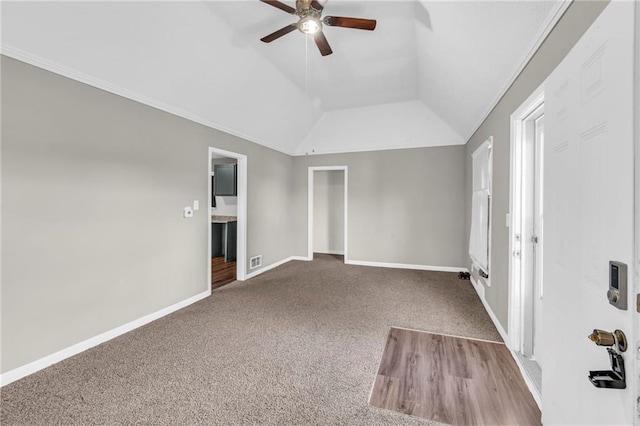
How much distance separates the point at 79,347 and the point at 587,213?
138 inches

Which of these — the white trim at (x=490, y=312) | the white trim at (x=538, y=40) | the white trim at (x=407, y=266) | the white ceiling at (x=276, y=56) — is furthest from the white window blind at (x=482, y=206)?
the white trim at (x=407, y=266)

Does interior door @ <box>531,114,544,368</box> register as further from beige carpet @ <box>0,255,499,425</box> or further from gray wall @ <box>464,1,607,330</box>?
beige carpet @ <box>0,255,499,425</box>

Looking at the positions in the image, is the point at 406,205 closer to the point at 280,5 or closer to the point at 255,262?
the point at 255,262

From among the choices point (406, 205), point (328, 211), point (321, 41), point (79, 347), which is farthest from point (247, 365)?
point (328, 211)

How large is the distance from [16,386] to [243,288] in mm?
2370

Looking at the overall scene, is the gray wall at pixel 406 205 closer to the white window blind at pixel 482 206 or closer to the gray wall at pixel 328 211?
the gray wall at pixel 328 211

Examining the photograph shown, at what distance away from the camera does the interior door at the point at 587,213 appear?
779mm

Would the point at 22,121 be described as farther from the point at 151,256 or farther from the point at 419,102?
the point at 419,102

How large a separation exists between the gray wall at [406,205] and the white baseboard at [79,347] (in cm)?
358

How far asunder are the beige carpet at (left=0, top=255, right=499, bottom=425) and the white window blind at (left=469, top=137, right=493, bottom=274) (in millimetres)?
624

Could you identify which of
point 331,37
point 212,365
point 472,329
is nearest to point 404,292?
point 472,329

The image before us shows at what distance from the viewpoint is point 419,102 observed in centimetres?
488

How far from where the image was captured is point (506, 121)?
247 centimetres

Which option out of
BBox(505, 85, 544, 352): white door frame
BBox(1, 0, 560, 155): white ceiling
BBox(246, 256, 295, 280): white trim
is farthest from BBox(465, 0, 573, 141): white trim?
BBox(246, 256, 295, 280): white trim
